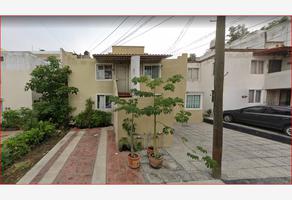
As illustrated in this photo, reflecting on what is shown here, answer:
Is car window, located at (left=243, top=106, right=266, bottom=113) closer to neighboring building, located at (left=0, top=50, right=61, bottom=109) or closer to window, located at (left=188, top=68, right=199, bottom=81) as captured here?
window, located at (left=188, top=68, right=199, bottom=81)

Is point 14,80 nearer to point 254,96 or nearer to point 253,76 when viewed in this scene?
point 253,76

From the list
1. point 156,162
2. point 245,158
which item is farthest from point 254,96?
point 156,162

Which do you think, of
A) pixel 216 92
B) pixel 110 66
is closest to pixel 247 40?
pixel 110 66

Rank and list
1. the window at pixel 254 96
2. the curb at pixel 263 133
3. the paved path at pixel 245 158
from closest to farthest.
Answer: the paved path at pixel 245 158 < the curb at pixel 263 133 < the window at pixel 254 96

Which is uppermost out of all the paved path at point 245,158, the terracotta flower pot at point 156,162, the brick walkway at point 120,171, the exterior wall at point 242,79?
the exterior wall at point 242,79

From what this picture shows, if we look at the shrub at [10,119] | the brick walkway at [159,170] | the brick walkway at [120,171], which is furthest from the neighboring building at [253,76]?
the shrub at [10,119]

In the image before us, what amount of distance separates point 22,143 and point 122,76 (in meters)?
7.04

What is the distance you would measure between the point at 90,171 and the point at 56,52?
82.6 feet

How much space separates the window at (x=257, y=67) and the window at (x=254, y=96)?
1.63 metres

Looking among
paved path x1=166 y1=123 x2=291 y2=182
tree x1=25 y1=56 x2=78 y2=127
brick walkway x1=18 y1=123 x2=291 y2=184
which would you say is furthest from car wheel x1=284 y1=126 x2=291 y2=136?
tree x1=25 y1=56 x2=78 y2=127

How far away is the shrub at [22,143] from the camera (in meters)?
5.22

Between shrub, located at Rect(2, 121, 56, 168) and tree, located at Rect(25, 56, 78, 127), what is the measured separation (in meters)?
2.11

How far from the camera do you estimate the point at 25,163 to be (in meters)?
5.21

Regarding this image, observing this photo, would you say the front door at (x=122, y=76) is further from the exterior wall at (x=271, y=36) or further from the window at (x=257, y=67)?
the exterior wall at (x=271, y=36)
